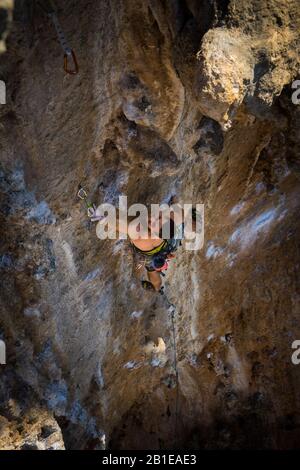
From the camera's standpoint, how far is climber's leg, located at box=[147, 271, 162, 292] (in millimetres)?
5887

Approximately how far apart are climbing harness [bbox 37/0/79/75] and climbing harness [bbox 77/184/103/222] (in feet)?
3.52

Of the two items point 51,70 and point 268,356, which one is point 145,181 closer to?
point 51,70

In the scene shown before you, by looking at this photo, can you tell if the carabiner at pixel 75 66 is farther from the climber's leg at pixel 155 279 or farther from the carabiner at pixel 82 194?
the climber's leg at pixel 155 279

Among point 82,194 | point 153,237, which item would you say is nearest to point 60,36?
point 82,194

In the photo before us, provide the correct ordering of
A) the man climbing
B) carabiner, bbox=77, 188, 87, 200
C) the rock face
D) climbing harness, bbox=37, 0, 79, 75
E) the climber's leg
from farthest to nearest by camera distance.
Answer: the climber's leg < the man climbing < carabiner, bbox=77, 188, 87, 200 < the rock face < climbing harness, bbox=37, 0, 79, 75

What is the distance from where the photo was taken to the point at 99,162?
4.93 meters

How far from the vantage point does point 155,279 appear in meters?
5.96

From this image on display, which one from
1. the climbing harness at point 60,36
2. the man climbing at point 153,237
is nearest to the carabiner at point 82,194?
the man climbing at point 153,237

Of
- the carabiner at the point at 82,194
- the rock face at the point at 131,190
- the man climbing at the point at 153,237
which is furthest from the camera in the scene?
the man climbing at the point at 153,237

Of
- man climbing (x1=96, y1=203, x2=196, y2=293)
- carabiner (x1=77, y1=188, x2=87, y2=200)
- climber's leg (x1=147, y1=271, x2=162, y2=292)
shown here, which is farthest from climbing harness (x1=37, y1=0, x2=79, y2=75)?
climber's leg (x1=147, y1=271, x2=162, y2=292)

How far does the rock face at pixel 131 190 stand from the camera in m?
4.03

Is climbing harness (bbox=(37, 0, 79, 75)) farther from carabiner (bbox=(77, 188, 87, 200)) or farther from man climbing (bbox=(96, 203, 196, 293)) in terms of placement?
man climbing (bbox=(96, 203, 196, 293))

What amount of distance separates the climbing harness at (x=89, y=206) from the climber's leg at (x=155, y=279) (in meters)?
1.04
